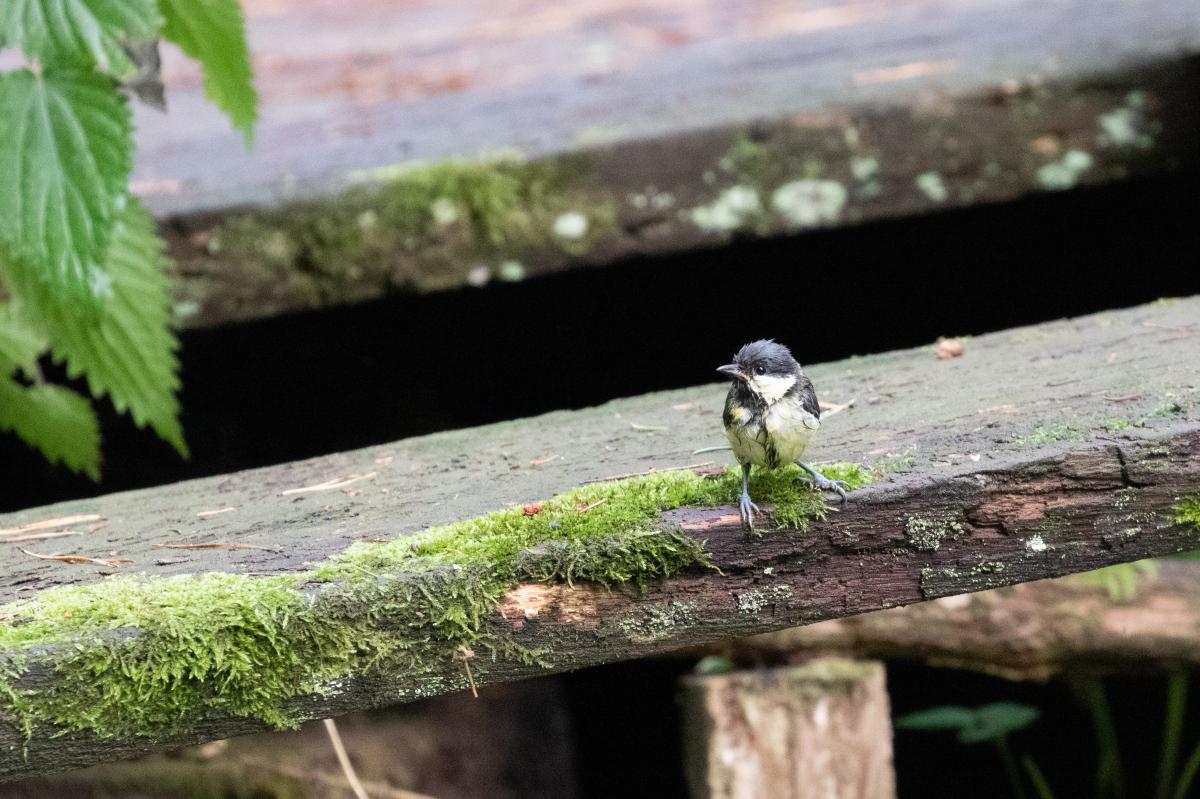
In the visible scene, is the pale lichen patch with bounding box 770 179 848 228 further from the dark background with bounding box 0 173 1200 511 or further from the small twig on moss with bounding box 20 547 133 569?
the small twig on moss with bounding box 20 547 133 569

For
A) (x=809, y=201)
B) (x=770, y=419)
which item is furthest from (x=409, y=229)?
(x=770, y=419)

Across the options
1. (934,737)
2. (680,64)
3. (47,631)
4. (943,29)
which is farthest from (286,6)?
(47,631)

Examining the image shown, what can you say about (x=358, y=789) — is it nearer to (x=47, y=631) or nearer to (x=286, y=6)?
(x=47, y=631)

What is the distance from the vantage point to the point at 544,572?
1801 mm

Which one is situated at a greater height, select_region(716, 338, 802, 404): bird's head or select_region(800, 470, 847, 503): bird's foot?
select_region(716, 338, 802, 404): bird's head

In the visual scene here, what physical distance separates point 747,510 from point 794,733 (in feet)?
4.71

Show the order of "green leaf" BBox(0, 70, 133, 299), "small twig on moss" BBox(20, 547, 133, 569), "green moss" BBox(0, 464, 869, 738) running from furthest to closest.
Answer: "green leaf" BBox(0, 70, 133, 299) → "small twig on moss" BBox(20, 547, 133, 569) → "green moss" BBox(0, 464, 869, 738)

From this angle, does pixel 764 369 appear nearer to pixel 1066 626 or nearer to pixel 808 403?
pixel 808 403

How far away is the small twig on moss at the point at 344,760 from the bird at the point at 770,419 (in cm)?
157

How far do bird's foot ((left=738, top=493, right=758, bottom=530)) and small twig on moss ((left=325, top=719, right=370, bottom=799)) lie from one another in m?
1.69

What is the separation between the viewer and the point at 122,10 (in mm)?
2256

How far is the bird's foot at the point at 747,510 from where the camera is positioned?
1.83m

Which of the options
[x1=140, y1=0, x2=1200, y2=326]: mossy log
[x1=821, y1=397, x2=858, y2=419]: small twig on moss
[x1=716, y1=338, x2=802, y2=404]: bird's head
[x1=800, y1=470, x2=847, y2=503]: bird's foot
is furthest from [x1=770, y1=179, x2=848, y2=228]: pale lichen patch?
[x1=800, y1=470, x2=847, y2=503]: bird's foot

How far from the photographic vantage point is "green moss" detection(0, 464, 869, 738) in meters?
1.69
